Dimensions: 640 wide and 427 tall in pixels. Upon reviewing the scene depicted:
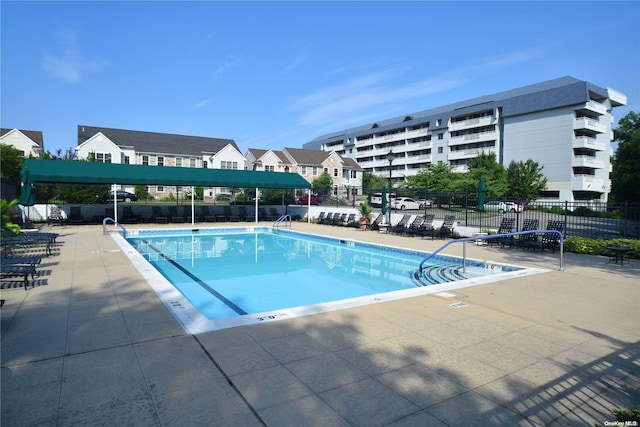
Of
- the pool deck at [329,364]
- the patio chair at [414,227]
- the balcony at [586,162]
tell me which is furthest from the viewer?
the balcony at [586,162]

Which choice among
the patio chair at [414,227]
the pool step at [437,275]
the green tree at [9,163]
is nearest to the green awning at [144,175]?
the patio chair at [414,227]

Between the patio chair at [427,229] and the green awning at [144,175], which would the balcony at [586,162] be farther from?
the patio chair at [427,229]

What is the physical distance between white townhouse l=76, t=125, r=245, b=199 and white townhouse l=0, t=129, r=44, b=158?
6.70 meters

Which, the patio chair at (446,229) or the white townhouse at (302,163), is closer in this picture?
the patio chair at (446,229)

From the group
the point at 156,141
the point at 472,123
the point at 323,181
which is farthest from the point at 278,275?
the point at 472,123

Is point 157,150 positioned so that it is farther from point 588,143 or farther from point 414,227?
point 588,143

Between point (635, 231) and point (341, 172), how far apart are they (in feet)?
144

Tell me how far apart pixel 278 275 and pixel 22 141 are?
51741 millimetres

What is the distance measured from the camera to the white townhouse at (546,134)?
45500 millimetres

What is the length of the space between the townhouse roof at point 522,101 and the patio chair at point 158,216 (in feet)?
154

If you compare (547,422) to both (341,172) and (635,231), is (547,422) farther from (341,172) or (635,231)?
(341,172)

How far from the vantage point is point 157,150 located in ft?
153

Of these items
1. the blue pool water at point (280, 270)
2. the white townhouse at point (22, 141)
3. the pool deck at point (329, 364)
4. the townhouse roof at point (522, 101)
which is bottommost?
the blue pool water at point (280, 270)

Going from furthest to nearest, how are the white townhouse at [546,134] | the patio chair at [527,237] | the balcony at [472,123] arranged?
the balcony at [472,123] < the white townhouse at [546,134] < the patio chair at [527,237]
